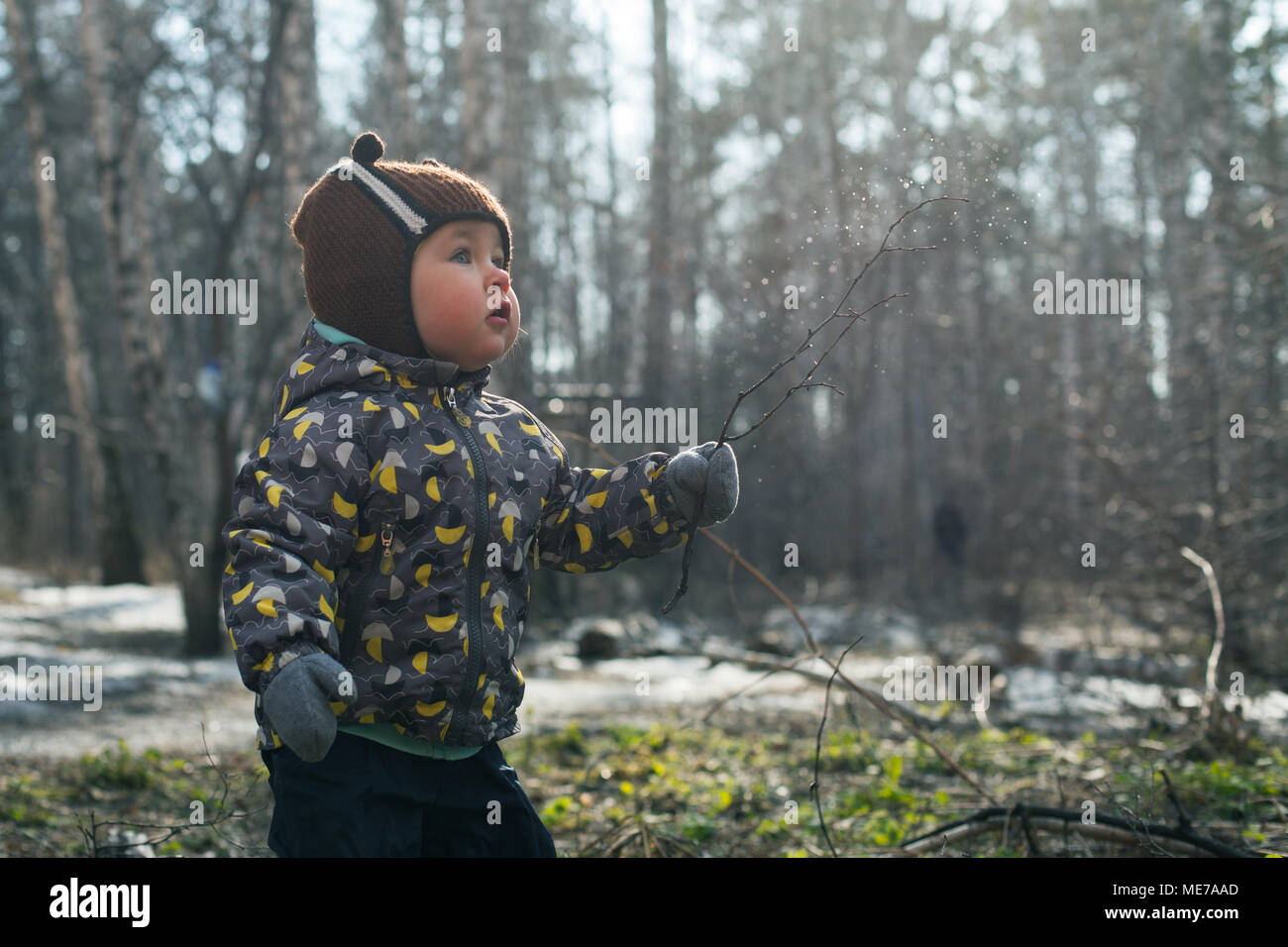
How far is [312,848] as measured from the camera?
6.92ft

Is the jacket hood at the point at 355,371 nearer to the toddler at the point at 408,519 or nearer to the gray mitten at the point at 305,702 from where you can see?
the toddler at the point at 408,519

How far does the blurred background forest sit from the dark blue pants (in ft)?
5.10

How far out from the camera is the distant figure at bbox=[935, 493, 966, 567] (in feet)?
51.3

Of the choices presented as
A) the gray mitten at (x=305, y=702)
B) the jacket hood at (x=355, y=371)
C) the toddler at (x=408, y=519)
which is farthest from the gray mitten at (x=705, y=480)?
the gray mitten at (x=305, y=702)

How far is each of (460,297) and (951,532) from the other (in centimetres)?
1416

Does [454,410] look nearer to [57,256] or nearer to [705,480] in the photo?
[705,480]

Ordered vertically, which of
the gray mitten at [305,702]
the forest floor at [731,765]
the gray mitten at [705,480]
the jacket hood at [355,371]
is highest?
the jacket hood at [355,371]

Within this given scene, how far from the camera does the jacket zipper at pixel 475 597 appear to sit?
2.22 metres

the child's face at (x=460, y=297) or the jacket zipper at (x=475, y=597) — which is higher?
the child's face at (x=460, y=297)

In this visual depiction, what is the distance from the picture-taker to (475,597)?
2.26 metres

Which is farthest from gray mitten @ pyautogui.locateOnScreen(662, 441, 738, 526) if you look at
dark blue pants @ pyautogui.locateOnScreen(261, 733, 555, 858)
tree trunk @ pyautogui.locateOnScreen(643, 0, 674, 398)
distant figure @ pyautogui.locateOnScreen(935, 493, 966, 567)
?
distant figure @ pyautogui.locateOnScreen(935, 493, 966, 567)

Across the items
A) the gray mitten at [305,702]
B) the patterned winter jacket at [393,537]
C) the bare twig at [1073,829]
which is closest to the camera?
the gray mitten at [305,702]

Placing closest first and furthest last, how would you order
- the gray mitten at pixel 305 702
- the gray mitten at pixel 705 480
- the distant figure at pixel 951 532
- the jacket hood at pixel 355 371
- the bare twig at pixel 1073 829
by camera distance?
the gray mitten at pixel 305 702, the jacket hood at pixel 355 371, the gray mitten at pixel 705 480, the bare twig at pixel 1073 829, the distant figure at pixel 951 532
